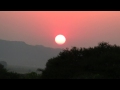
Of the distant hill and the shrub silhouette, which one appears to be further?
the distant hill

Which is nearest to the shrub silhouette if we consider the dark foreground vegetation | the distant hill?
the dark foreground vegetation

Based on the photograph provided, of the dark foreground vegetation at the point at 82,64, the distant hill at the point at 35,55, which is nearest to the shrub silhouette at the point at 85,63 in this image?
the dark foreground vegetation at the point at 82,64

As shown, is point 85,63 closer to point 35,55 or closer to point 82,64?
point 82,64

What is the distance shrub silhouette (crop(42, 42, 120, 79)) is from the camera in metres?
9.35

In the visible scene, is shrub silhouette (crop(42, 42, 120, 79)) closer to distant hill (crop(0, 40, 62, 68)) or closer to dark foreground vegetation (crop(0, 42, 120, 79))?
dark foreground vegetation (crop(0, 42, 120, 79))

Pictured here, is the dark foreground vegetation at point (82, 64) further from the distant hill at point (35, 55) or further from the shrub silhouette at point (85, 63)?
the distant hill at point (35, 55)

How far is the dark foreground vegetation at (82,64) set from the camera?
30.6 ft

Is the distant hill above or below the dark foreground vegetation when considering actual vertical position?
above

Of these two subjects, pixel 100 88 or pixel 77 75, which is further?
pixel 77 75

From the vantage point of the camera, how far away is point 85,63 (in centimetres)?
966
